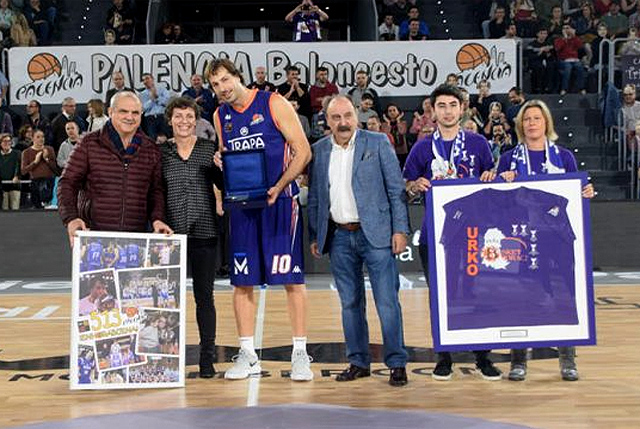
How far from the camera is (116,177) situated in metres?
7.38

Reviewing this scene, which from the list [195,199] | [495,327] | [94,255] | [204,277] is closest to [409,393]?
[495,327]

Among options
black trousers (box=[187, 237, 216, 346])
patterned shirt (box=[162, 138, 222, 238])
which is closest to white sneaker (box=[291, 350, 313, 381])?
black trousers (box=[187, 237, 216, 346])

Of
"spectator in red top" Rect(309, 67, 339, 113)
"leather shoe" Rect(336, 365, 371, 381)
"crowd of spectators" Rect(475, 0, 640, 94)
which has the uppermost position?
"crowd of spectators" Rect(475, 0, 640, 94)

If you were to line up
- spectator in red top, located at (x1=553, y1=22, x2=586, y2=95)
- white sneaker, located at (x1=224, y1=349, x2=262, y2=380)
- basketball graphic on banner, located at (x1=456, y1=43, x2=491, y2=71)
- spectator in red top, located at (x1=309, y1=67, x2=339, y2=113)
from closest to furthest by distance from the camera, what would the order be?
1. white sneaker, located at (x1=224, y1=349, x2=262, y2=380)
2. spectator in red top, located at (x1=309, y1=67, x2=339, y2=113)
3. basketball graphic on banner, located at (x1=456, y1=43, x2=491, y2=71)
4. spectator in red top, located at (x1=553, y1=22, x2=586, y2=95)

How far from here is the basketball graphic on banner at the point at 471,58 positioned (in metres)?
19.0

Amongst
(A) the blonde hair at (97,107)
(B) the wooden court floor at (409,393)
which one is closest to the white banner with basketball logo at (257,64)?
(A) the blonde hair at (97,107)

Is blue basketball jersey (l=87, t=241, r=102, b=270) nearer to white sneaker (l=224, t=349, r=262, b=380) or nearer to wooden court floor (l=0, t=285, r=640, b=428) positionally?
wooden court floor (l=0, t=285, r=640, b=428)

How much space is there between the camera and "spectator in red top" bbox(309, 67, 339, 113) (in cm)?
1775

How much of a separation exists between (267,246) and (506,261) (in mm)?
1591

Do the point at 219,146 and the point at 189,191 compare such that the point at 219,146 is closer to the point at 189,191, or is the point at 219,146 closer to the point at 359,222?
the point at 189,191

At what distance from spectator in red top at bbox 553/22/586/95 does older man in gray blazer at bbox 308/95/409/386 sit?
13322mm

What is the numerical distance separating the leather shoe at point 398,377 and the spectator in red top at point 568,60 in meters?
13.7

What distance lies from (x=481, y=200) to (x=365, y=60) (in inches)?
468

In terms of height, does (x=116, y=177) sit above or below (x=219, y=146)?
below
